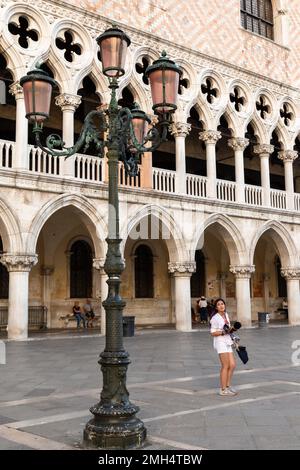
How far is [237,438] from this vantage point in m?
4.78

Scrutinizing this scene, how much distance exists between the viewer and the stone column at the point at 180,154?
17.2 meters

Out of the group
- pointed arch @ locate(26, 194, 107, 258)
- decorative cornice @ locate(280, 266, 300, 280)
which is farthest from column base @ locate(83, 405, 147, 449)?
decorative cornice @ locate(280, 266, 300, 280)

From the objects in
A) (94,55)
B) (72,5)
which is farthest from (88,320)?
(72,5)

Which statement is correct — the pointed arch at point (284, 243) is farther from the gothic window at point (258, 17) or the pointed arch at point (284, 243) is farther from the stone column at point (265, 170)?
the gothic window at point (258, 17)

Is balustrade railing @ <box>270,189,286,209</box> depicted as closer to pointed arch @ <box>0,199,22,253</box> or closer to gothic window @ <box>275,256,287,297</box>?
gothic window @ <box>275,256,287,297</box>

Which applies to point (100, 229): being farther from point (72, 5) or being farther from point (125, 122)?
point (125, 122)

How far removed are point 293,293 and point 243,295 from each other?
8.91ft

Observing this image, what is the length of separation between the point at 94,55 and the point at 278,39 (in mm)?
9733

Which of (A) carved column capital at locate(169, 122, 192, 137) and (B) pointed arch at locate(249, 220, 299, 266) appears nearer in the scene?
(A) carved column capital at locate(169, 122, 192, 137)

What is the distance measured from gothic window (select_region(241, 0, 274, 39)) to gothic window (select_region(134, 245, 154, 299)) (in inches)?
378

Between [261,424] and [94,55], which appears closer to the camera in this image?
[261,424]

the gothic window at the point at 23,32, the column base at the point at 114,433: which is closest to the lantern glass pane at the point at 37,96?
the column base at the point at 114,433

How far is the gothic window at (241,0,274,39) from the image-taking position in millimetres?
21219

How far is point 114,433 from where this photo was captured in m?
4.54
